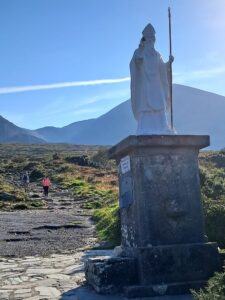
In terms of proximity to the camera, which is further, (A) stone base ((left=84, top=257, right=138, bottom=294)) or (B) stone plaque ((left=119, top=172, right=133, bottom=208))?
(B) stone plaque ((left=119, top=172, right=133, bottom=208))

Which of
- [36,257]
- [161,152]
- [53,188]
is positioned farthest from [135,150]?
[53,188]

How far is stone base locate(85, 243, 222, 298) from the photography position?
7043 mm

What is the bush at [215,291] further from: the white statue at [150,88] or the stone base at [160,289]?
the white statue at [150,88]

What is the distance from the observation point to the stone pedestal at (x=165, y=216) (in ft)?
23.4

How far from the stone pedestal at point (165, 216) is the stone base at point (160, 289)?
0.04ft

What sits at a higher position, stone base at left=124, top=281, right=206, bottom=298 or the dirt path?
the dirt path

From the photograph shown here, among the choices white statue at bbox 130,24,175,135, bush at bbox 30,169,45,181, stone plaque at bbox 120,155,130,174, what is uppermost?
bush at bbox 30,169,45,181

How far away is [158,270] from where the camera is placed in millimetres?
7094

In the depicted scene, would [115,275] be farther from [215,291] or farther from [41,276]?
[215,291]

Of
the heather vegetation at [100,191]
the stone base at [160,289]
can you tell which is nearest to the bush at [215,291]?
the heather vegetation at [100,191]

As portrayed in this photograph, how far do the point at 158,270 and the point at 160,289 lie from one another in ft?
0.86

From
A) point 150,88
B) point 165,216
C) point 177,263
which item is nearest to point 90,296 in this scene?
point 177,263

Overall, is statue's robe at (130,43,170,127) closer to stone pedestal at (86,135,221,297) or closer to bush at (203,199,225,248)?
stone pedestal at (86,135,221,297)

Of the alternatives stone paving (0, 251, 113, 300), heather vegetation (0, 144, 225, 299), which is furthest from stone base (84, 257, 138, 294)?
heather vegetation (0, 144, 225, 299)
